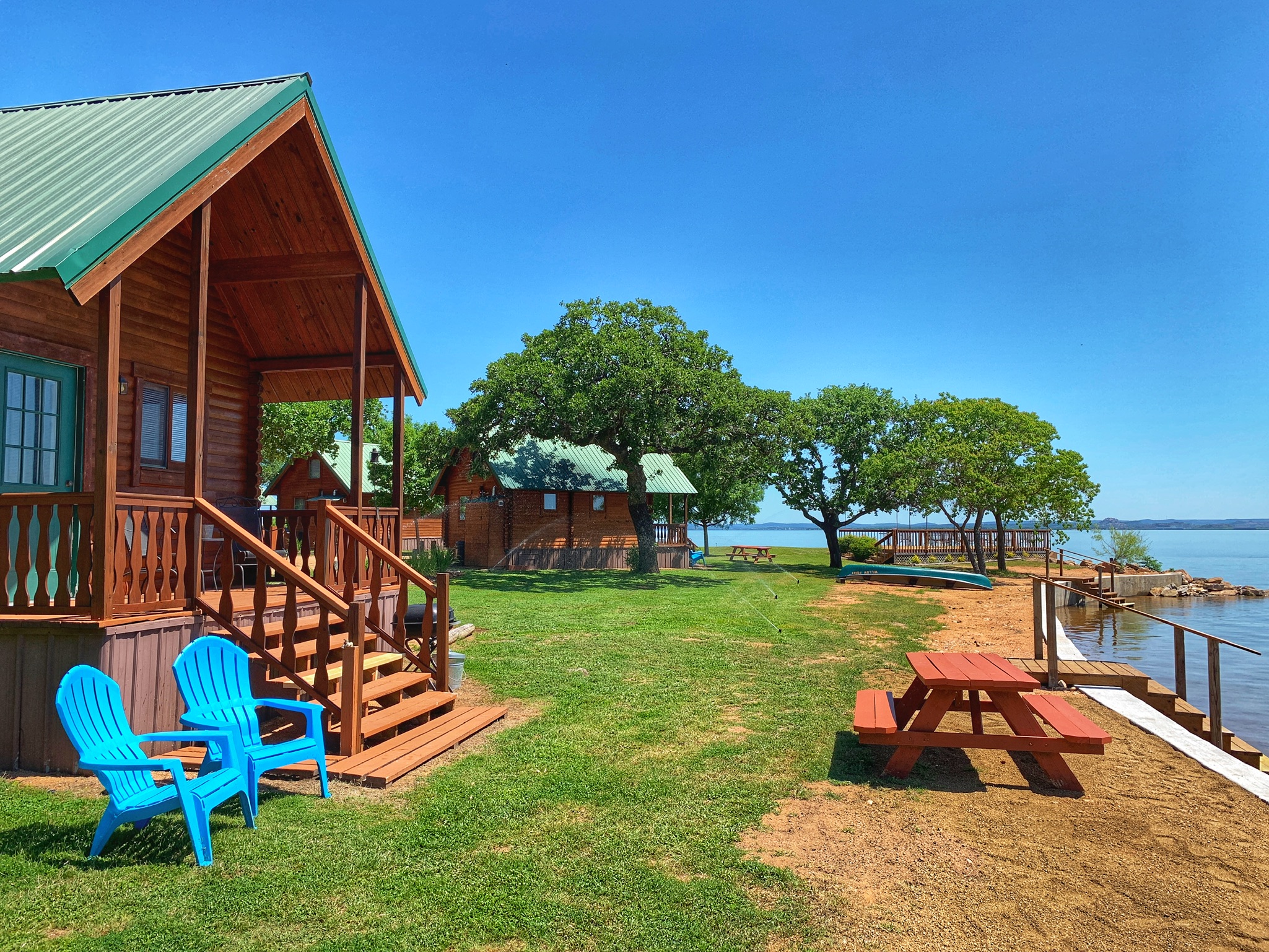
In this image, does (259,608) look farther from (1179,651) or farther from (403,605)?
(1179,651)

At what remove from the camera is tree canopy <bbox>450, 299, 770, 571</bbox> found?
2608cm

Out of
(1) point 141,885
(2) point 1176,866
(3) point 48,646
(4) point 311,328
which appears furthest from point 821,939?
(4) point 311,328

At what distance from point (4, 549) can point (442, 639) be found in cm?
376

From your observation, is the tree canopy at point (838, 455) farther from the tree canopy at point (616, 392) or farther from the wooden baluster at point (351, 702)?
the wooden baluster at point (351, 702)

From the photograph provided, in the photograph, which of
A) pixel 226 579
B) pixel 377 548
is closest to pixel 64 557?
pixel 226 579

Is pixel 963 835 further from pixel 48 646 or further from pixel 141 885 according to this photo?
pixel 48 646

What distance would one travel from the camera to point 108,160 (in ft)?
24.1

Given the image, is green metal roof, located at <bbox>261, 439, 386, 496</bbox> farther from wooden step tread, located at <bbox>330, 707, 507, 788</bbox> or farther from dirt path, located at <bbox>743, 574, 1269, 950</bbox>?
dirt path, located at <bbox>743, 574, 1269, 950</bbox>

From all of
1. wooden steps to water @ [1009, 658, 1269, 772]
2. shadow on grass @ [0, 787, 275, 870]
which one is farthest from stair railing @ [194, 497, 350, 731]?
wooden steps to water @ [1009, 658, 1269, 772]

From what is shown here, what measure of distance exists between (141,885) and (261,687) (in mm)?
2833

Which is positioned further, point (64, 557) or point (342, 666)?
point (342, 666)

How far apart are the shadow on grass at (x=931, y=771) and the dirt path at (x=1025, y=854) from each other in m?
0.02

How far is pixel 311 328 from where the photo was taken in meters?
11.0

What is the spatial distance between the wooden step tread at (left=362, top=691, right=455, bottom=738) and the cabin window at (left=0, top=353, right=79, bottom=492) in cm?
452
